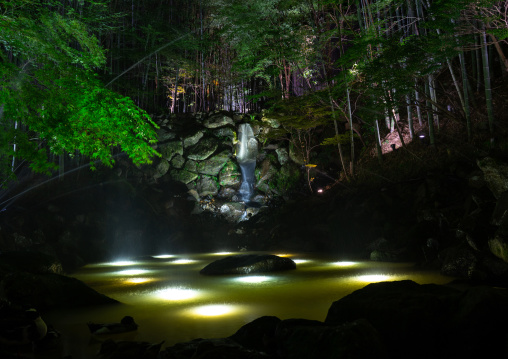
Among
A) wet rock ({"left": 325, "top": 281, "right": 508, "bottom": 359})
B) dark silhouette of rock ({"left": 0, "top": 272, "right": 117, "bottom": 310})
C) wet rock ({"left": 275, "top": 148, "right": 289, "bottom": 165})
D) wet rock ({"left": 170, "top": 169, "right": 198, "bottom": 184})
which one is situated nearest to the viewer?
wet rock ({"left": 325, "top": 281, "right": 508, "bottom": 359})

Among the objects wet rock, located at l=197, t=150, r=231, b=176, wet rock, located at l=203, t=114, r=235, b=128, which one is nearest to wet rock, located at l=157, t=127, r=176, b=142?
wet rock, located at l=203, t=114, r=235, b=128

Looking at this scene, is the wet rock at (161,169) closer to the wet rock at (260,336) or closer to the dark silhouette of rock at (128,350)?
the dark silhouette of rock at (128,350)

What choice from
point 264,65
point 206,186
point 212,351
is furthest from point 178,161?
point 212,351

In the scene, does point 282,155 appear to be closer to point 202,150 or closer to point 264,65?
point 202,150

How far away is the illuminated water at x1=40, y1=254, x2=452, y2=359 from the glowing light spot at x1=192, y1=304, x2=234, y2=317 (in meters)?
0.01

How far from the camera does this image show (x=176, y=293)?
6.50 m

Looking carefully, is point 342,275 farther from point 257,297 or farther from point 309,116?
point 309,116

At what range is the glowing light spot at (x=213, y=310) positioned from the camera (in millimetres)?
4877

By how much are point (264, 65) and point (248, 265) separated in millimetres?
17998

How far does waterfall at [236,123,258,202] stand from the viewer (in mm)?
20984

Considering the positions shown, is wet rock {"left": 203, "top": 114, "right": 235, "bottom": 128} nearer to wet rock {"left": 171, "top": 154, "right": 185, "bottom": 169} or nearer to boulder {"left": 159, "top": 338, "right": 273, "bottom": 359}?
wet rock {"left": 171, "top": 154, "right": 185, "bottom": 169}

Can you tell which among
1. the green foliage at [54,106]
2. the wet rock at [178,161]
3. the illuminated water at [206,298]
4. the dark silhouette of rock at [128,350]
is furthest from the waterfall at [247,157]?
the dark silhouette of rock at [128,350]

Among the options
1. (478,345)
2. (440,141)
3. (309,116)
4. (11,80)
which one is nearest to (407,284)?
(478,345)

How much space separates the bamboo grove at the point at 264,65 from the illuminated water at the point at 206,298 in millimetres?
2821
